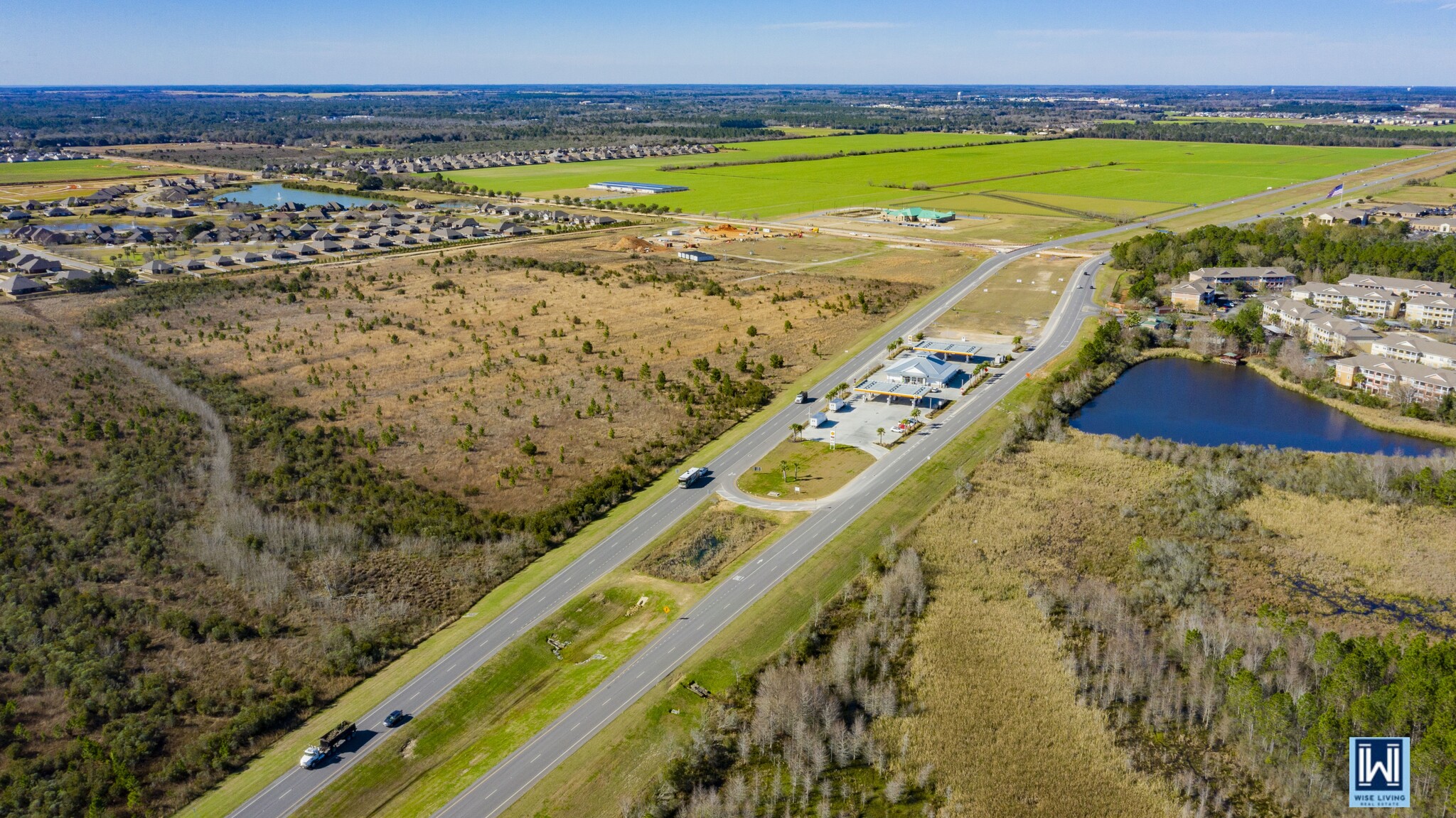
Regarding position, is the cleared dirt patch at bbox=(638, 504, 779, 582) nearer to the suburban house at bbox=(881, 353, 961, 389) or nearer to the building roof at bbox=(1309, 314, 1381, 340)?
the suburban house at bbox=(881, 353, 961, 389)

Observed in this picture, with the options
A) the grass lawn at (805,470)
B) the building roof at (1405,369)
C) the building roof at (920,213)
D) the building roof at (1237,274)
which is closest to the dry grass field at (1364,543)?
the building roof at (1405,369)

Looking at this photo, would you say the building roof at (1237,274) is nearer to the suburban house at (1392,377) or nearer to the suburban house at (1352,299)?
the suburban house at (1352,299)

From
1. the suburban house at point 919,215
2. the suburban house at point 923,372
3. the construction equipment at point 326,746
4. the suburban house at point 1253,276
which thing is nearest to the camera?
the construction equipment at point 326,746

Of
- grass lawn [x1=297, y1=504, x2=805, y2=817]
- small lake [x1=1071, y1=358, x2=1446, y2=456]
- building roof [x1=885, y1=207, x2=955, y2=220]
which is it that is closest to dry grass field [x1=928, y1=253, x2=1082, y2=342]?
small lake [x1=1071, y1=358, x2=1446, y2=456]

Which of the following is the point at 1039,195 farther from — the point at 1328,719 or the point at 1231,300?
the point at 1328,719

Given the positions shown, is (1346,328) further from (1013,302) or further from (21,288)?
(21,288)

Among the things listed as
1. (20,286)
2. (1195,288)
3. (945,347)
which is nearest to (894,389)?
(945,347)
